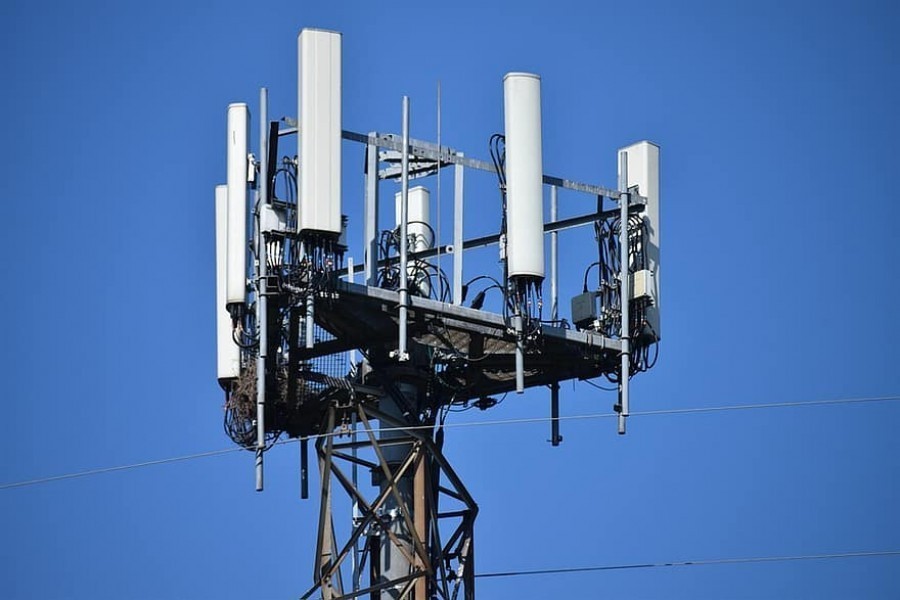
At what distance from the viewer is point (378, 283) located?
4284 centimetres

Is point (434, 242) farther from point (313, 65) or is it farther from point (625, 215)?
point (313, 65)

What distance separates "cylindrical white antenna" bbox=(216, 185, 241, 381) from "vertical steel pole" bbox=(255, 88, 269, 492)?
103 inches

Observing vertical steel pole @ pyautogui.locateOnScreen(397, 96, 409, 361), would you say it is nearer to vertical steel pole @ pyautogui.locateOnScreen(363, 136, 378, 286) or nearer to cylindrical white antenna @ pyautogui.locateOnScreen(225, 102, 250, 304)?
vertical steel pole @ pyautogui.locateOnScreen(363, 136, 378, 286)

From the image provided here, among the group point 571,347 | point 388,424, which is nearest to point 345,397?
point 388,424

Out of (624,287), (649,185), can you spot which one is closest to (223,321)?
(624,287)

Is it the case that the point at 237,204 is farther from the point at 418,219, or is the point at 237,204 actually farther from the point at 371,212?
the point at 418,219

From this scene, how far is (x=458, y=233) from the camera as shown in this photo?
1666 inches

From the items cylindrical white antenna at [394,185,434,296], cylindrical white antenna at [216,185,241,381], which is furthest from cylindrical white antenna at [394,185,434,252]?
cylindrical white antenna at [216,185,241,381]

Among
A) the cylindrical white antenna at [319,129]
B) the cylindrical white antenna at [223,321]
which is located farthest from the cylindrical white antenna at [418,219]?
the cylindrical white antenna at [319,129]

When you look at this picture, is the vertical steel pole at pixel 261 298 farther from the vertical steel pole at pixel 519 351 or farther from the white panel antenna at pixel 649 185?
the white panel antenna at pixel 649 185

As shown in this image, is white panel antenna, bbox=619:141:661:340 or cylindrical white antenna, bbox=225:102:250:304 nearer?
cylindrical white antenna, bbox=225:102:250:304

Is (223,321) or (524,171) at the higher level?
(524,171)

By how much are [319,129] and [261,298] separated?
9.17ft

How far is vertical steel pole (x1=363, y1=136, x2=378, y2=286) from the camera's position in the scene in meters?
41.2
